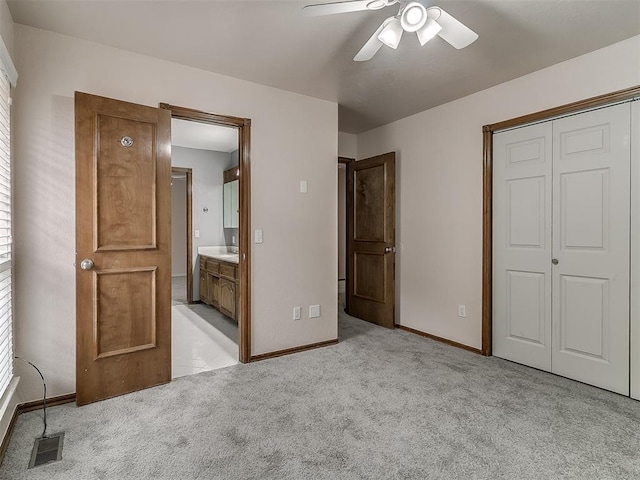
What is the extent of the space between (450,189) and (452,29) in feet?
6.43

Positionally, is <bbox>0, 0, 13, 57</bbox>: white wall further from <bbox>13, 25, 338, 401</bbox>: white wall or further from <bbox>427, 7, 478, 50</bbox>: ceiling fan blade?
<bbox>427, 7, 478, 50</bbox>: ceiling fan blade

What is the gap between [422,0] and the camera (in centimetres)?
199

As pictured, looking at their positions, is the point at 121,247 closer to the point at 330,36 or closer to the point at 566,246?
the point at 330,36

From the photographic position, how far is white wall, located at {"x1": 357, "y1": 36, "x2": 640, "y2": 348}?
2.86m

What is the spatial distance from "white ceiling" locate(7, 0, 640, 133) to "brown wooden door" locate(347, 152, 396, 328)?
4.07 ft

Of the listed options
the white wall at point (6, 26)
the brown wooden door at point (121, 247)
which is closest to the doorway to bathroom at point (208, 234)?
the brown wooden door at point (121, 247)

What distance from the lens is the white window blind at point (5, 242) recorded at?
1913mm

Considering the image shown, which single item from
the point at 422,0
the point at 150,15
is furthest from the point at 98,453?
the point at 422,0

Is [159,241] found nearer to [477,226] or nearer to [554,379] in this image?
[477,226]

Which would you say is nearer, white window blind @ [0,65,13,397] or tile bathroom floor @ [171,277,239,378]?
white window blind @ [0,65,13,397]

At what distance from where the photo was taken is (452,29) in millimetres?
1854

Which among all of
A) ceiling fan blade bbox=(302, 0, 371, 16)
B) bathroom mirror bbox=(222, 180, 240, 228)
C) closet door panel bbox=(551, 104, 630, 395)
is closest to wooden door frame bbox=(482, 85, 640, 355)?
closet door panel bbox=(551, 104, 630, 395)

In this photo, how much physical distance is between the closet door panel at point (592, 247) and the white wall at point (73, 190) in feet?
6.41

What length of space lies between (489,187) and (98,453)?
343cm
